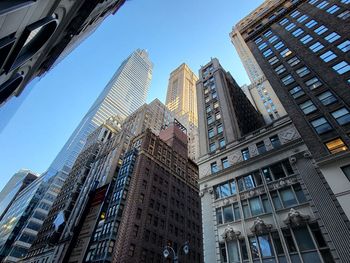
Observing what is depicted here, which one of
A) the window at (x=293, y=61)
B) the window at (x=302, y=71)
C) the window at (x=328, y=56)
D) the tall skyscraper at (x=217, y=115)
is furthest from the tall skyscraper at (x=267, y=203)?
the window at (x=293, y=61)

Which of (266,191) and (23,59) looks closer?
(23,59)

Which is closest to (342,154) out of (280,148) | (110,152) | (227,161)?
(280,148)

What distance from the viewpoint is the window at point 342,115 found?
23359 millimetres

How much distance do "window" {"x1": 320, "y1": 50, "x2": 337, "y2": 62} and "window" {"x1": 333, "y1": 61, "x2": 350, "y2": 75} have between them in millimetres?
2295

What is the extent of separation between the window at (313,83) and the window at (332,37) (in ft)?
27.9

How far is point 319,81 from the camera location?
29.5m

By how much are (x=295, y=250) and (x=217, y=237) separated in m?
8.55

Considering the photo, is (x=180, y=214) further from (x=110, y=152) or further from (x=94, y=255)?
(x=110, y=152)

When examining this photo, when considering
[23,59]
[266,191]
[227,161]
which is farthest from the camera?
[227,161]

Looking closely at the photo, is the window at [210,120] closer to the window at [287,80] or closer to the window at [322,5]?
the window at [287,80]

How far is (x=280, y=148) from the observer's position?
25969mm

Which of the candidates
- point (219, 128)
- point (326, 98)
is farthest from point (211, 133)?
point (326, 98)

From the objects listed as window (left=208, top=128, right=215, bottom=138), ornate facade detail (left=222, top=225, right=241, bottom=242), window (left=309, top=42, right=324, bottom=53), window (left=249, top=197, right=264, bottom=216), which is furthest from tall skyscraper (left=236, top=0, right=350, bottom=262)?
window (left=208, top=128, right=215, bottom=138)

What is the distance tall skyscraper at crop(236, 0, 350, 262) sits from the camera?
1925 centimetres
